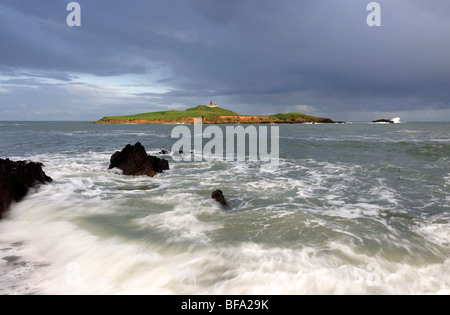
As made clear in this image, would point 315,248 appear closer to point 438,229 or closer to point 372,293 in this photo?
point 372,293

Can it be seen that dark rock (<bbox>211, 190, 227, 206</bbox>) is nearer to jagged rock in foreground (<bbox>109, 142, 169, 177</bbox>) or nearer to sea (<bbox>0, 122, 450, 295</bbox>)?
sea (<bbox>0, 122, 450, 295</bbox>)

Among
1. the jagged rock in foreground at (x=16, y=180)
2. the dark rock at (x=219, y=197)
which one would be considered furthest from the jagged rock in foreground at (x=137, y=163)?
the dark rock at (x=219, y=197)

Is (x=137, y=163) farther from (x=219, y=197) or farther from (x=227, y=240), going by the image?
(x=227, y=240)

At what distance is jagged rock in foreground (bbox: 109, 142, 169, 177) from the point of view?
13344 millimetres

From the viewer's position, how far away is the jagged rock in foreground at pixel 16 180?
7527mm

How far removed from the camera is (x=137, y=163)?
44.7 feet

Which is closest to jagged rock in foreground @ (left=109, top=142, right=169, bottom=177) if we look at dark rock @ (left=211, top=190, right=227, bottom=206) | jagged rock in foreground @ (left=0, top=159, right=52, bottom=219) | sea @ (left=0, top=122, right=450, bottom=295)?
sea @ (left=0, top=122, right=450, bottom=295)

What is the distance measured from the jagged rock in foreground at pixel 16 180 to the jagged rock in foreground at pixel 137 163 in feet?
11.9

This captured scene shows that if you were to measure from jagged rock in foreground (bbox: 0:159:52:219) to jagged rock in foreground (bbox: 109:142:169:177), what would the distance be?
363cm

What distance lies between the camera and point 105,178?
1248cm

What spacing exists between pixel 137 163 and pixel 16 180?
5.43 meters

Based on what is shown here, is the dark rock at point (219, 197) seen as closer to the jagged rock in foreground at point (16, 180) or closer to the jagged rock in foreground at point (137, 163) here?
the jagged rock in foreground at point (137, 163)

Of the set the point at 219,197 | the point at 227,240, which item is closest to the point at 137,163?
the point at 219,197
